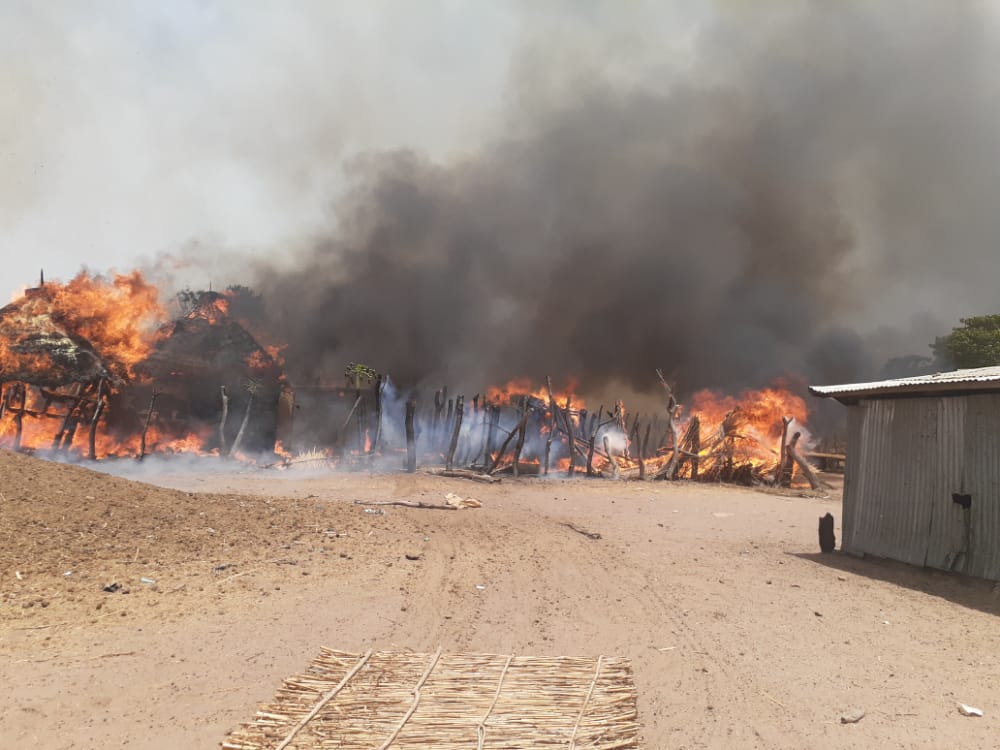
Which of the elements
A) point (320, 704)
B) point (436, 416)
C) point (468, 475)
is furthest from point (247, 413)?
point (320, 704)

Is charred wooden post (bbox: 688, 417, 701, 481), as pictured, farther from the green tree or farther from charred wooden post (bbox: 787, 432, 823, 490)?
the green tree

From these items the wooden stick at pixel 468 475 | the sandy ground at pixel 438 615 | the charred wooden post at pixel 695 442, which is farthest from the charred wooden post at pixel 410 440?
the charred wooden post at pixel 695 442

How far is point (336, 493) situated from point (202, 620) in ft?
28.8

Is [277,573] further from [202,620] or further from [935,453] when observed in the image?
[935,453]

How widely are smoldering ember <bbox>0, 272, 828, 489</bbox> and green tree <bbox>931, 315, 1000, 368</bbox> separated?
970 cm

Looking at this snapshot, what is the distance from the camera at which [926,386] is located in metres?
8.40

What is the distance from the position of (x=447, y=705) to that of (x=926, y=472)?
7.89 metres

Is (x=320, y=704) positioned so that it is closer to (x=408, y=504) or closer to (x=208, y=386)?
(x=408, y=504)

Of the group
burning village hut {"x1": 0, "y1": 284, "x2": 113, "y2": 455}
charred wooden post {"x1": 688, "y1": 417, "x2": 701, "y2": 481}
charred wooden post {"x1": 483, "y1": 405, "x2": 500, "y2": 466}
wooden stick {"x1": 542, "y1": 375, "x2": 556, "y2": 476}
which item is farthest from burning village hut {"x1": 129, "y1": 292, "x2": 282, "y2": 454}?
charred wooden post {"x1": 688, "y1": 417, "x2": 701, "y2": 481}

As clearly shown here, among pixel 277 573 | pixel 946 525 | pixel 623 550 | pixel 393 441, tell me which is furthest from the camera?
pixel 393 441

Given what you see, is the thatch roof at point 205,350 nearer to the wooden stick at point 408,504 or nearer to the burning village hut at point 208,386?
the burning village hut at point 208,386

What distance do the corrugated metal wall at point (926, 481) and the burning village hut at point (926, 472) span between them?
0.04ft

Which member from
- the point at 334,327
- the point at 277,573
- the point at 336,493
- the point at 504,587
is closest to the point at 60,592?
the point at 277,573

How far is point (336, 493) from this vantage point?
14.3 m
